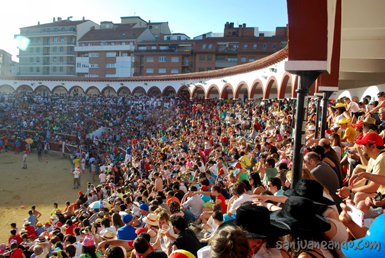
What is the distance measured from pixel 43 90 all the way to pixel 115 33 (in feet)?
62.5

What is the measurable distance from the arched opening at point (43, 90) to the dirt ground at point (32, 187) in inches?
680

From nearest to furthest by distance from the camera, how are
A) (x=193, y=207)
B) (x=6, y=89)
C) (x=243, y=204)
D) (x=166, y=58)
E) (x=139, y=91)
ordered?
(x=243, y=204) → (x=193, y=207) → (x=139, y=91) → (x=6, y=89) → (x=166, y=58)

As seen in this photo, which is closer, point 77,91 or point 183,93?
point 183,93

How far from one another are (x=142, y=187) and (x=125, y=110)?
2566cm

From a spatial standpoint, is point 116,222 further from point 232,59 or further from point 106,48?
point 106,48

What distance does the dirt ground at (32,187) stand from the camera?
51.5ft

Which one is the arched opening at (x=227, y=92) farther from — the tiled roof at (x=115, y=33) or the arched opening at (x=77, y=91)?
the tiled roof at (x=115, y=33)

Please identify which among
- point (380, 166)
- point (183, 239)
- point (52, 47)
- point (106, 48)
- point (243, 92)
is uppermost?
point (52, 47)

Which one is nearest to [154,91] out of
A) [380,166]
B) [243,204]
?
[380,166]

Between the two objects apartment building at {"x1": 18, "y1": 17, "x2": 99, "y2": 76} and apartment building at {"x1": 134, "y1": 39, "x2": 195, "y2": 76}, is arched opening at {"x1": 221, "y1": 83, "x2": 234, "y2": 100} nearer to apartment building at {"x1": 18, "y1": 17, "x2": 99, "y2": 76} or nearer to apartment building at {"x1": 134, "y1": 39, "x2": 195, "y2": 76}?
apartment building at {"x1": 134, "y1": 39, "x2": 195, "y2": 76}

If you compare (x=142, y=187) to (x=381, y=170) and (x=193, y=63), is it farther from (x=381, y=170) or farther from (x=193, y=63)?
(x=193, y=63)

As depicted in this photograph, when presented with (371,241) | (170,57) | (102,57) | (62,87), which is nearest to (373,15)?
(371,241)

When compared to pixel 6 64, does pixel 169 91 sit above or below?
below

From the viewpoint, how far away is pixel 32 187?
2008 cm
